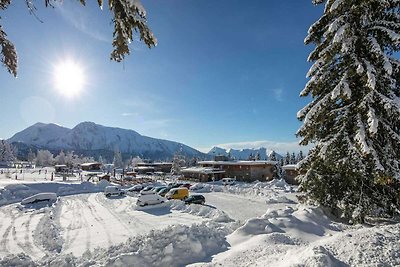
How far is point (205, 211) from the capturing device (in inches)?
857

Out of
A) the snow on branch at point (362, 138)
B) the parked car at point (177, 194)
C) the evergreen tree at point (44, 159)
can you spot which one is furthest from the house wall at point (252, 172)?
the evergreen tree at point (44, 159)

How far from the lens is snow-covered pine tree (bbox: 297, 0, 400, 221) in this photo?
11.5 m

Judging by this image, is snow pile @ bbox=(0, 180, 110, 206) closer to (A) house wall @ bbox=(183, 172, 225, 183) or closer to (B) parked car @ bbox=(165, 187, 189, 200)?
(B) parked car @ bbox=(165, 187, 189, 200)

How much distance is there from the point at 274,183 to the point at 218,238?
1673 inches

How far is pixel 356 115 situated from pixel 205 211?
13.7m

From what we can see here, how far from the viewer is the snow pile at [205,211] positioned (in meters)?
19.0

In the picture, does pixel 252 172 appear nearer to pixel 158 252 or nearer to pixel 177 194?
pixel 177 194

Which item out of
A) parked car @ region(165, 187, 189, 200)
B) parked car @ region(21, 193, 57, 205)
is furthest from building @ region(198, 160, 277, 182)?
parked car @ region(21, 193, 57, 205)

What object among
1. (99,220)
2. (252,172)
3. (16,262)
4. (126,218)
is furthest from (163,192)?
(252,172)

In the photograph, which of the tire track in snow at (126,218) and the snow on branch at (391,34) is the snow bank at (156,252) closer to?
the tire track in snow at (126,218)

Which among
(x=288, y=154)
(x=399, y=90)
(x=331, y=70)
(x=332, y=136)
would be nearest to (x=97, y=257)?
(x=332, y=136)

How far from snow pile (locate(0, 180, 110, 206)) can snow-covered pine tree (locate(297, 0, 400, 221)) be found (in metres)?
33.4

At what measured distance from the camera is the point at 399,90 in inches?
518

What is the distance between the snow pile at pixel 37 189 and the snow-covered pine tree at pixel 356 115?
33.4 meters
